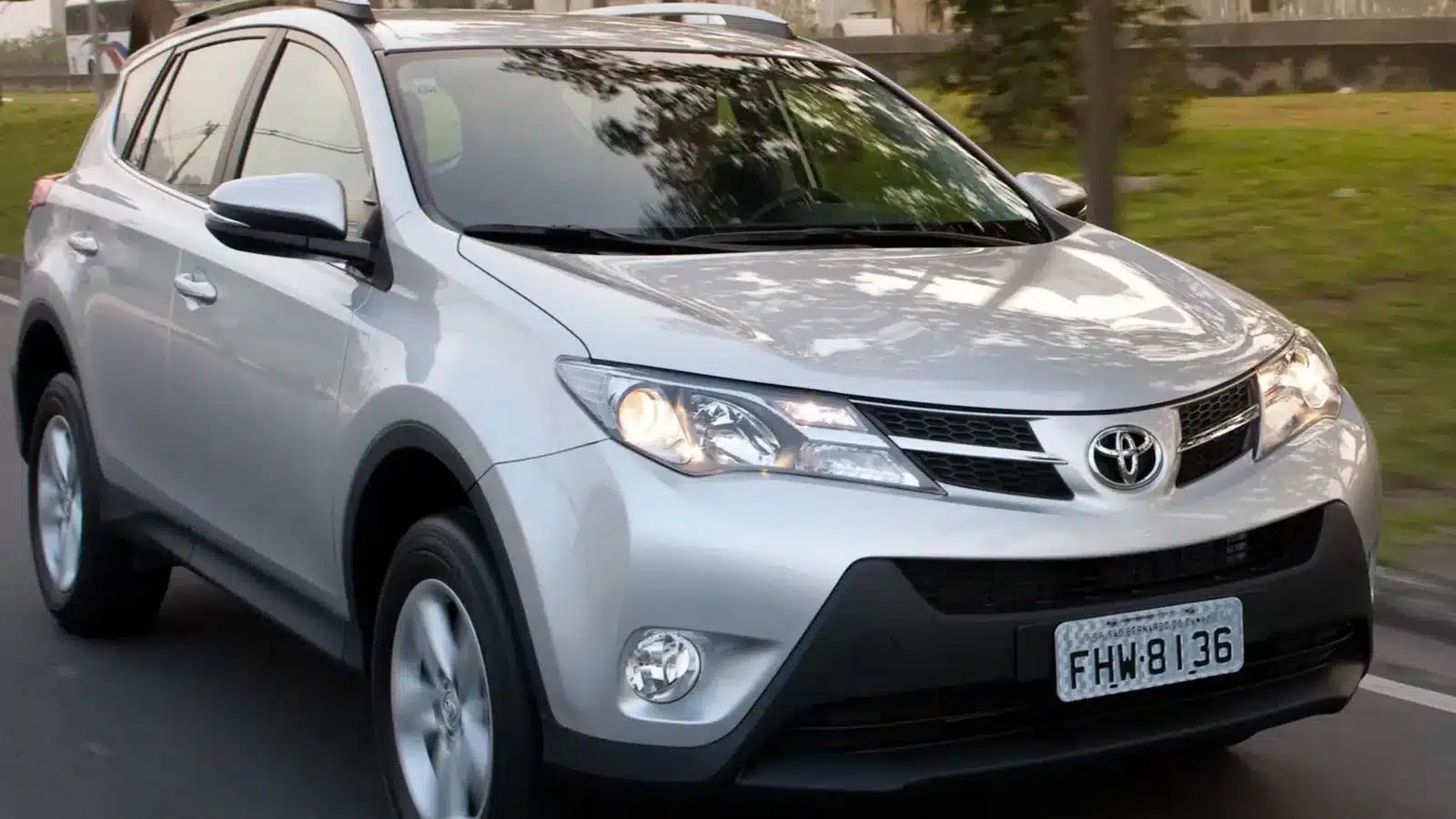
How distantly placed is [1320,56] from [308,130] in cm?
1623

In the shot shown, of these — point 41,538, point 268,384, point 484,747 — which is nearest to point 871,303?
point 484,747

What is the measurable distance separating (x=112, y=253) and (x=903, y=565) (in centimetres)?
304

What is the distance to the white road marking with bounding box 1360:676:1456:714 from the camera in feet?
16.5

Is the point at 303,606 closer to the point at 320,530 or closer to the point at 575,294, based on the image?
the point at 320,530

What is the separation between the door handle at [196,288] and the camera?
489 cm

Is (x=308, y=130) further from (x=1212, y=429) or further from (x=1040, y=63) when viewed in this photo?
(x=1040, y=63)

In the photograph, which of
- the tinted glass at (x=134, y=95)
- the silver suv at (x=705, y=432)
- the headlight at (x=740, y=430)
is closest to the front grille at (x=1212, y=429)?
the silver suv at (x=705, y=432)

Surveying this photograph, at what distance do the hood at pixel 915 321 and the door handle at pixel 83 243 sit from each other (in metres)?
2.04

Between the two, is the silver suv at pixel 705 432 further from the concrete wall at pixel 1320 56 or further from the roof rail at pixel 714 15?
the concrete wall at pixel 1320 56

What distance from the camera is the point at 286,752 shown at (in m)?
4.85

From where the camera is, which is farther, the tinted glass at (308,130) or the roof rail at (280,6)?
the roof rail at (280,6)

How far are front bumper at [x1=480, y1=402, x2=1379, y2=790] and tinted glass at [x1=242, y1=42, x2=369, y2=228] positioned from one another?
1.26 metres

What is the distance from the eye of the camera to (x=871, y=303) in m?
3.89

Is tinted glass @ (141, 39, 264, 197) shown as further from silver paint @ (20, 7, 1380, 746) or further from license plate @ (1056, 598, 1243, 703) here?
license plate @ (1056, 598, 1243, 703)
